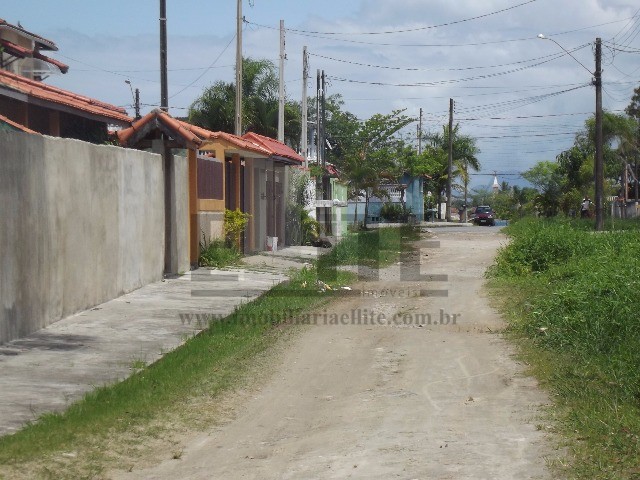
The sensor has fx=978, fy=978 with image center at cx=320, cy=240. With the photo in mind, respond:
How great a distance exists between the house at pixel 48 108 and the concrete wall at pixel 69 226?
1362 mm

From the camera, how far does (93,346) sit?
1153 centimetres

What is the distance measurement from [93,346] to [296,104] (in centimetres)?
4178

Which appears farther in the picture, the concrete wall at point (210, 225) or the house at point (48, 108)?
the concrete wall at point (210, 225)

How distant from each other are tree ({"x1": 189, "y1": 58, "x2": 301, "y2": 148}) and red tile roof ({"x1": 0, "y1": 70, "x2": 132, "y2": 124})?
23836 mm

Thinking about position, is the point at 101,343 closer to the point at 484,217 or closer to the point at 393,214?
the point at 393,214

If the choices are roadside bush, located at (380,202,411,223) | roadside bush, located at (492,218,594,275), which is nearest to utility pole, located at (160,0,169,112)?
roadside bush, located at (492,218,594,275)

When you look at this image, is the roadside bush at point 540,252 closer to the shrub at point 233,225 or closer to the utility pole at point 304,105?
the shrub at point 233,225

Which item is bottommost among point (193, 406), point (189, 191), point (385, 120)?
point (193, 406)

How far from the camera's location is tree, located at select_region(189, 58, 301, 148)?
4309cm

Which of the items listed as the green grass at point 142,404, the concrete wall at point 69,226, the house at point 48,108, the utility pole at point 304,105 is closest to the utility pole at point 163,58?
the house at point 48,108

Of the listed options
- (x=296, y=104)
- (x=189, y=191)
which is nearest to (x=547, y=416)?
(x=189, y=191)

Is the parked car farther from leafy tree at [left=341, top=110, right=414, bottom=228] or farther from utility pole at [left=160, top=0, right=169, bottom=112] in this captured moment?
utility pole at [left=160, top=0, right=169, bottom=112]

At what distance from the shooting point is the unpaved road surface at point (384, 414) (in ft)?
21.6

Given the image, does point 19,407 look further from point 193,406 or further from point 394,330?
point 394,330
